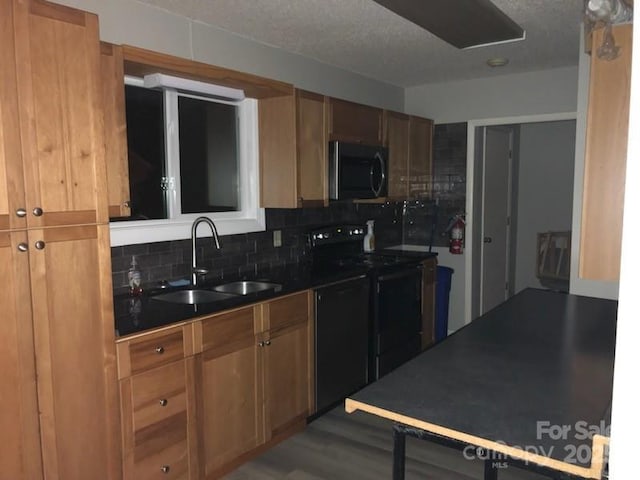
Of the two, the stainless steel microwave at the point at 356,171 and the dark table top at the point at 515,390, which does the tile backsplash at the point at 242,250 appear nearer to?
the stainless steel microwave at the point at 356,171

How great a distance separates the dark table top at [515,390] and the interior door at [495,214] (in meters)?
2.98

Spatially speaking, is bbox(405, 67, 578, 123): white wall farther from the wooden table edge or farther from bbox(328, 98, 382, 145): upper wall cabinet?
the wooden table edge

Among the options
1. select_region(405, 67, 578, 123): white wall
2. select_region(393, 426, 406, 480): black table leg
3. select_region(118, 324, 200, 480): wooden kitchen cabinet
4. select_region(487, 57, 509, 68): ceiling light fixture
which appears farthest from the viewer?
select_region(405, 67, 578, 123): white wall

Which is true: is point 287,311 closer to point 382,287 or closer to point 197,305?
point 197,305

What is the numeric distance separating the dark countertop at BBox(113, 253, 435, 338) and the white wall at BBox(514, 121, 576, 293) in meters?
3.57

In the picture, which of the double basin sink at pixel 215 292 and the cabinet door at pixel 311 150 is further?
the cabinet door at pixel 311 150

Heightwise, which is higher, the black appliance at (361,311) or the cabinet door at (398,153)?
the cabinet door at (398,153)

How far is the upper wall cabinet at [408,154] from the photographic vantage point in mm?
4168

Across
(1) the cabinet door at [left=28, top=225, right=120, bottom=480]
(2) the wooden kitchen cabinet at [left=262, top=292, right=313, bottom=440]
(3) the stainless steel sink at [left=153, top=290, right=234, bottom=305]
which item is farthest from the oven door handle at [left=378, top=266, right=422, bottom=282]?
(1) the cabinet door at [left=28, top=225, right=120, bottom=480]

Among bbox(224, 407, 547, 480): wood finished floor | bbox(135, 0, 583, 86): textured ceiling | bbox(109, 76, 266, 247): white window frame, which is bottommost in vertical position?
bbox(224, 407, 547, 480): wood finished floor

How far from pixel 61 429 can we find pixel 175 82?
66.4 inches

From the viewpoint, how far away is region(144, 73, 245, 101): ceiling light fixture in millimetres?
2582

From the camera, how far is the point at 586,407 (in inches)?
54.6

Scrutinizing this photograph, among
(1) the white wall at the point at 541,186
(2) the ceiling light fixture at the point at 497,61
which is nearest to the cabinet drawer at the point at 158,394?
(2) the ceiling light fixture at the point at 497,61
